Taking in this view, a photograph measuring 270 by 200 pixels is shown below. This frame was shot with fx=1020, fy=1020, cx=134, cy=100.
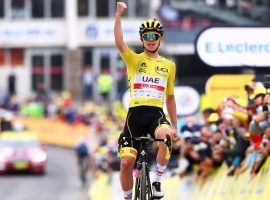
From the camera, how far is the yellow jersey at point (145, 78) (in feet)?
36.2

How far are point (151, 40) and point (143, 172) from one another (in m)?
1.42

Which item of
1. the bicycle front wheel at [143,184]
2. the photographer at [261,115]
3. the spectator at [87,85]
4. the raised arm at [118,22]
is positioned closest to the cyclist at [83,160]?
the photographer at [261,115]

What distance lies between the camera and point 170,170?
19.4 meters

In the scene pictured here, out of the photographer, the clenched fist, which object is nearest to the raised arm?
the clenched fist

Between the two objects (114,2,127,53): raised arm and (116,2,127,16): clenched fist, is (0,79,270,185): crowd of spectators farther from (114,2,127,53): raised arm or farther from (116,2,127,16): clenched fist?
(116,2,127,16): clenched fist

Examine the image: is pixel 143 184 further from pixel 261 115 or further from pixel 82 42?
pixel 82 42

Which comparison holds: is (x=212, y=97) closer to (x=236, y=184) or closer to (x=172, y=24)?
(x=236, y=184)

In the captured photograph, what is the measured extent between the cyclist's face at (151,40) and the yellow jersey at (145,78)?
13 centimetres

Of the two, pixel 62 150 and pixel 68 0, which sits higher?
pixel 68 0

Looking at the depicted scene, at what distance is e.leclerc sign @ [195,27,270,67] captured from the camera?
1438cm

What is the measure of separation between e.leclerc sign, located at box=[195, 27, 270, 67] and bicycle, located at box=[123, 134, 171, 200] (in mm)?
3680

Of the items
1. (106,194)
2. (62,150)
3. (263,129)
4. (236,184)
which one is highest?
(263,129)

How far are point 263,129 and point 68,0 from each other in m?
46.1

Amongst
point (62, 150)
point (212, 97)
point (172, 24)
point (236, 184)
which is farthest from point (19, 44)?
point (236, 184)
